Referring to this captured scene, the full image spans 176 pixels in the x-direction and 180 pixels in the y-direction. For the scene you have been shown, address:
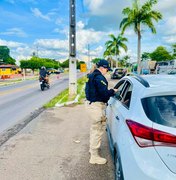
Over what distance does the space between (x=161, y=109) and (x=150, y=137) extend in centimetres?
33

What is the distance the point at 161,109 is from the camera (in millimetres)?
3029

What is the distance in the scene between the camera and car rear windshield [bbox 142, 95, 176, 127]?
2.94 metres

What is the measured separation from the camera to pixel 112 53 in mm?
73500

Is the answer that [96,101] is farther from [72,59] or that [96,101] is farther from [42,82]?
[42,82]

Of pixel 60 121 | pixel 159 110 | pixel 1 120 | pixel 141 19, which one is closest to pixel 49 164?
pixel 159 110

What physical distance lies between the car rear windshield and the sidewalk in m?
1.93

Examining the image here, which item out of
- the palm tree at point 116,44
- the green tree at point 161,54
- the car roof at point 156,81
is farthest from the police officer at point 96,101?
the green tree at point 161,54

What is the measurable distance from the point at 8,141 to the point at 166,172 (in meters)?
4.98

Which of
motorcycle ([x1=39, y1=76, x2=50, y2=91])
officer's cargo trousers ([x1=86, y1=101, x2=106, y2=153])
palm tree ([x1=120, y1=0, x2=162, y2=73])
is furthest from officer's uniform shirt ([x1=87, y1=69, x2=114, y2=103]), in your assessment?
palm tree ([x1=120, y1=0, x2=162, y2=73])

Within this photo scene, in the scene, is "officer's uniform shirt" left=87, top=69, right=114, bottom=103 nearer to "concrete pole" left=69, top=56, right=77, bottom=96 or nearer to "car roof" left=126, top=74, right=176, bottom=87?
"car roof" left=126, top=74, right=176, bottom=87

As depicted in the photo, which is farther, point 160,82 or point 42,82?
point 42,82

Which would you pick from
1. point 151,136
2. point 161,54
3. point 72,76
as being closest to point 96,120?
point 151,136

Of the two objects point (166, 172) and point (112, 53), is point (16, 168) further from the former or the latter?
point (112, 53)

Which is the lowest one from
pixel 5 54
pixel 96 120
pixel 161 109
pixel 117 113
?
pixel 96 120
